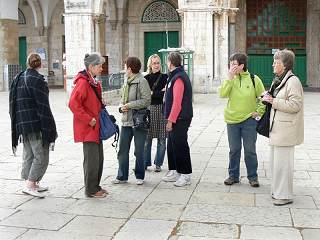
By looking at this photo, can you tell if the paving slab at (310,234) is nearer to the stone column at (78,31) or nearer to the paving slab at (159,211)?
the paving slab at (159,211)

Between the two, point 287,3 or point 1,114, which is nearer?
point 1,114

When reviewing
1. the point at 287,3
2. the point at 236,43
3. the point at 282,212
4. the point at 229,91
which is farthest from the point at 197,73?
the point at 282,212

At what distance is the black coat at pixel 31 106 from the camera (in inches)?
240

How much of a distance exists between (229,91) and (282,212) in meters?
1.71

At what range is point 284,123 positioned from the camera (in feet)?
19.1

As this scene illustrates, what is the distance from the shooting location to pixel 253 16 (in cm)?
2400

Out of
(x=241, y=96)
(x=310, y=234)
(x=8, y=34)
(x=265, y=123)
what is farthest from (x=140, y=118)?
(x=8, y=34)

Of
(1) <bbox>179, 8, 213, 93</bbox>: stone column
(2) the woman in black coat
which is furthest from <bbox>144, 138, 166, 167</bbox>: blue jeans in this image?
(1) <bbox>179, 8, 213, 93</bbox>: stone column

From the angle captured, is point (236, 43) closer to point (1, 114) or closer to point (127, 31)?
point (127, 31)

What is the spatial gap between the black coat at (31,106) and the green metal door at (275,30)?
1891 cm

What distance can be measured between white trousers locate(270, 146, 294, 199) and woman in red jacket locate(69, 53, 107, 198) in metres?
1.99

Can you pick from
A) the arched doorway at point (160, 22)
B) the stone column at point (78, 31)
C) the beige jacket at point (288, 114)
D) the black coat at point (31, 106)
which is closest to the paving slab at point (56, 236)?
the black coat at point (31, 106)

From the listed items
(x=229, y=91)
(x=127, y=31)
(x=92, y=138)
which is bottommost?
(x=92, y=138)

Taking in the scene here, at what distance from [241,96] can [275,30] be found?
715 inches
